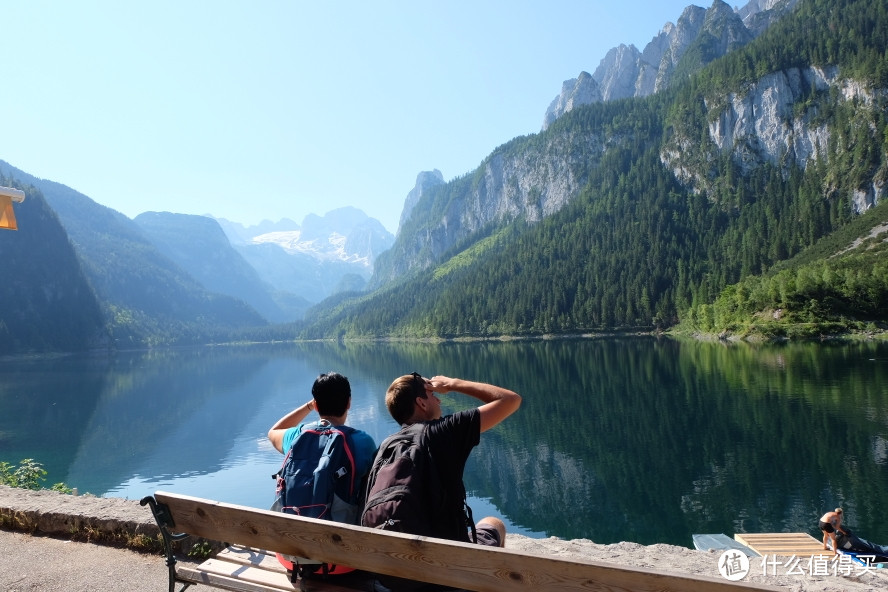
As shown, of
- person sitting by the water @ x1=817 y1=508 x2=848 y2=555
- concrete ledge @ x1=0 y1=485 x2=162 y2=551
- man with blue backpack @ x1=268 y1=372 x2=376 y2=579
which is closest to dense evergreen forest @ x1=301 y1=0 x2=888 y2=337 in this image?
person sitting by the water @ x1=817 y1=508 x2=848 y2=555

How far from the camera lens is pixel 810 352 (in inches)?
2217

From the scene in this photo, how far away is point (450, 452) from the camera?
340cm

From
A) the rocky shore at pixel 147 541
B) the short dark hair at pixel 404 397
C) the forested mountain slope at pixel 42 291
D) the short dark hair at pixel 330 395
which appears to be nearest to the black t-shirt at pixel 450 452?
the short dark hair at pixel 404 397

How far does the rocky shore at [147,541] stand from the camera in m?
6.23

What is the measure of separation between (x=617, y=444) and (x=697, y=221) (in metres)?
147

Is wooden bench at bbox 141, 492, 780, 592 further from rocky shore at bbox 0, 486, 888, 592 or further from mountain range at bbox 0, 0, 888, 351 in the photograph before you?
mountain range at bbox 0, 0, 888, 351

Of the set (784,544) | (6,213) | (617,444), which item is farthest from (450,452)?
(617,444)

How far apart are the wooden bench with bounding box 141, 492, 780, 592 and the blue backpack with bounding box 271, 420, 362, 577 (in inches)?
8.4

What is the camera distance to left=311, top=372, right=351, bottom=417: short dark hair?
13.2 ft

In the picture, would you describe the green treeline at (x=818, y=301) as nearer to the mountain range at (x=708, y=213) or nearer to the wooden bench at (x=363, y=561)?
the mountain range at (x=708, y=213)

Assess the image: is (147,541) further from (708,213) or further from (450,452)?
(708,213)

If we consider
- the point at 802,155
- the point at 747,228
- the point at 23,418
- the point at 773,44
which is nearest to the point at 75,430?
the point at 23,418

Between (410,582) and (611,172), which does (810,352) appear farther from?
(611,172)

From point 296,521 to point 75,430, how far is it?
47676 mm
